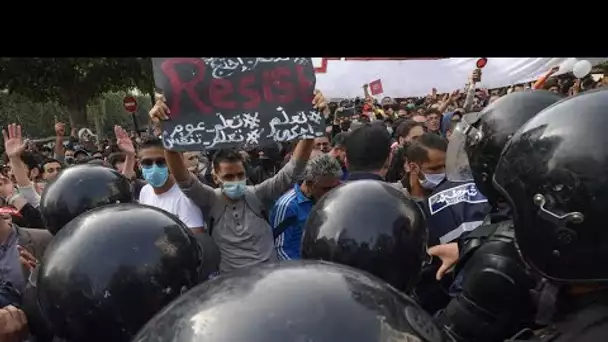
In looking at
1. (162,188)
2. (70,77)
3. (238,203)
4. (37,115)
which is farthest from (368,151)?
(37,115)

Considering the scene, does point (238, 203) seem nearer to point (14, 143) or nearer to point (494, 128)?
point (494, 128)

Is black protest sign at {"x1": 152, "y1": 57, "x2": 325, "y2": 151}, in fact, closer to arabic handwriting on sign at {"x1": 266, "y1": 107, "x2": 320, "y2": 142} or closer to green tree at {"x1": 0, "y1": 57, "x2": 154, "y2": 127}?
arabic handwriting on sign at {"x1": 266, "y1": 107, "x2": 320, "y2": 142}

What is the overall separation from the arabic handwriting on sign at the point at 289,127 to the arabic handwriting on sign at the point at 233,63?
1.00 feet

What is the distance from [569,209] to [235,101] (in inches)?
96.5

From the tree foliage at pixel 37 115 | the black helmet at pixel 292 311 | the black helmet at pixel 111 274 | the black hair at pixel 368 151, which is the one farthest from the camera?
the tree foliage at pixel 37 115

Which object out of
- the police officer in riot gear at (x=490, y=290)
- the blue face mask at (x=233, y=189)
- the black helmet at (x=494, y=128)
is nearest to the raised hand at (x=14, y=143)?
the blue face mask at (x=233, y=189)

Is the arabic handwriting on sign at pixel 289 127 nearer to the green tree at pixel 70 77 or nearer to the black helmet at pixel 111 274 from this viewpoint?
the black helmet at pixel 111 274

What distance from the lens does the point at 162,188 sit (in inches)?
184

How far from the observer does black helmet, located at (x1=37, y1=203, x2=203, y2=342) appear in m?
2.40

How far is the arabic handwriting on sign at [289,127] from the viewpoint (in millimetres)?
4043
